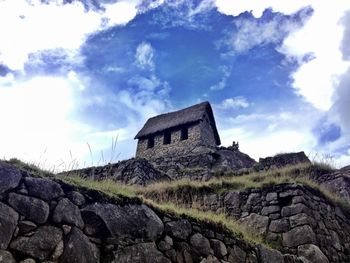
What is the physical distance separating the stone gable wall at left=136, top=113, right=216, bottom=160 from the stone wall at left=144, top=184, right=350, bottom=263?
1614 centimetres

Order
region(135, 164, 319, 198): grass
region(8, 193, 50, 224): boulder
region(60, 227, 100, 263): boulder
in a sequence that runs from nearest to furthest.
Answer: region(8, 193, 50, 224): boulder < region(60, 227, 100, 263): boulder < region(135, 164, 319, 198): grass

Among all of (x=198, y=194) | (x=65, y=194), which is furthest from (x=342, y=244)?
(x=65, y=194)

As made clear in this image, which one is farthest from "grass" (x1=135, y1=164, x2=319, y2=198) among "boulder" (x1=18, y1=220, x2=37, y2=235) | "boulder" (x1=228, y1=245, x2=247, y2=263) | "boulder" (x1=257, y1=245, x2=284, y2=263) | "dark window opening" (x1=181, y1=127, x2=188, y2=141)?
"dark window opening" (x1=181, y1=127, x2=188, y2=141)

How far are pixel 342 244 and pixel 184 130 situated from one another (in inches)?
736

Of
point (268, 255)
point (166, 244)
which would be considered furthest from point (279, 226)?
point (166, 244)

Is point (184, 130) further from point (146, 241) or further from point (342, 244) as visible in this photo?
point (146, 241)

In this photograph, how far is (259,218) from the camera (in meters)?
8.45

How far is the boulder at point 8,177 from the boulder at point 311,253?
5773 millimetres

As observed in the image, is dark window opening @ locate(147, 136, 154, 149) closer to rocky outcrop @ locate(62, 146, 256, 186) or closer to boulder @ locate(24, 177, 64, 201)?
rocky outcrop @ locate(62, 146, 256, 186)

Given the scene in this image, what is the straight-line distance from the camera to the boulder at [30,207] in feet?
12.4

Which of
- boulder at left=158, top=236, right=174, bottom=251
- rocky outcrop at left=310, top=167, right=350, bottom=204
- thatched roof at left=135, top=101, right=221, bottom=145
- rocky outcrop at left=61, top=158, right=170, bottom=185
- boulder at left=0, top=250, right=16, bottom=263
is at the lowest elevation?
boulder at left=0, top=250, right=16, bottom=263

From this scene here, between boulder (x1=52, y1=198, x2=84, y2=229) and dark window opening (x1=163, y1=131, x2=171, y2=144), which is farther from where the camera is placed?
dark window opening (x1=163, y1=131, x2=171, y2=144)

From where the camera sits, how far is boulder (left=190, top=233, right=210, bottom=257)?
525 centimetres

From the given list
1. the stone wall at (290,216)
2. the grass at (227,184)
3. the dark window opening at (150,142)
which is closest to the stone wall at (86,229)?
the stone wall at (290,216)
